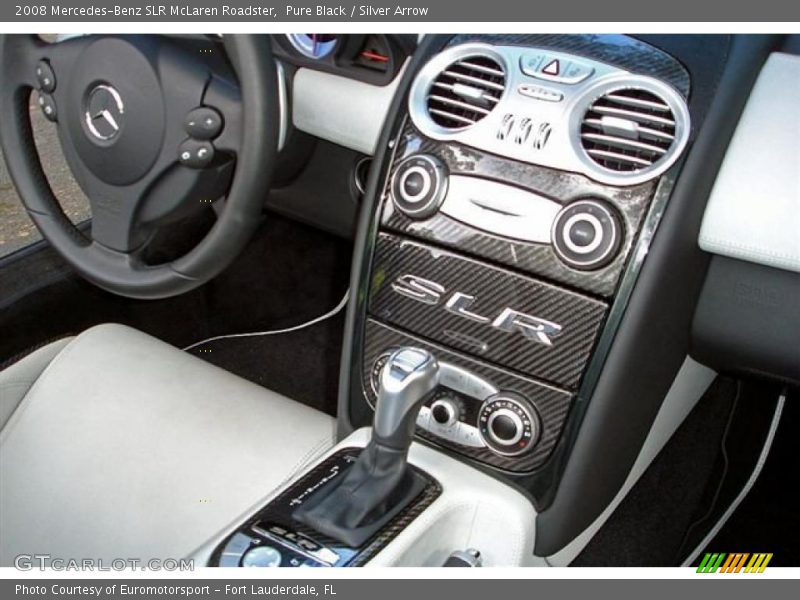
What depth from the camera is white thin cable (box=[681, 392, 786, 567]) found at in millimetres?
1449

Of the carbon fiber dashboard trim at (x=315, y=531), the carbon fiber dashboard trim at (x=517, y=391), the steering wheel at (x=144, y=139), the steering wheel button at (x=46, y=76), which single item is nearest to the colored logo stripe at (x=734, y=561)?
the carbon fiber dashboard trim at (x=517, y=391)

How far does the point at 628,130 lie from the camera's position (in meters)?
0.97

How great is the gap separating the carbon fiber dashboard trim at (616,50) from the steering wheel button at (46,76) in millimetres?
564

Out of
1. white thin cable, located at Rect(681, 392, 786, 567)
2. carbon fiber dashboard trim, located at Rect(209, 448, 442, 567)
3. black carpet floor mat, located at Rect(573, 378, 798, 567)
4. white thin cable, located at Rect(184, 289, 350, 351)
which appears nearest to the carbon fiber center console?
carbon fiber dashboard trim, located at Rect(209, 448, 442, 567)

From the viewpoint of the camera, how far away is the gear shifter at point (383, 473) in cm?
91

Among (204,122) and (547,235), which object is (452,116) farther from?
(204,122)

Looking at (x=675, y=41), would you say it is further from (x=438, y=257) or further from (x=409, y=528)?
(x=409, y=528)

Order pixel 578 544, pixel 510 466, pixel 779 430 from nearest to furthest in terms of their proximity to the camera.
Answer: pixel 510 466, pixel 578 544, pixel 779 430

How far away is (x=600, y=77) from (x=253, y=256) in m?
1.07

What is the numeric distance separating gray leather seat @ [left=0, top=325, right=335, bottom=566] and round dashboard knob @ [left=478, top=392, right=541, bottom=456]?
22cm

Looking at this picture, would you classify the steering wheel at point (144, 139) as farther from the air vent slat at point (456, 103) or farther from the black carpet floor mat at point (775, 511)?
the black carpet floor mat at point (775, 511)

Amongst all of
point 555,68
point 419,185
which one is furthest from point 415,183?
point 555,68

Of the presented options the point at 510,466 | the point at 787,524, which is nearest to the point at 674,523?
the point at 787,524

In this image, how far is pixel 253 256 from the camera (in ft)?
6.30
